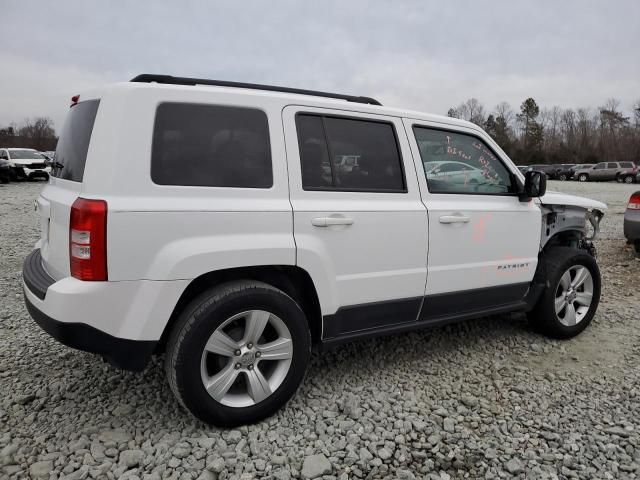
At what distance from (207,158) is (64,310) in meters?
1.05

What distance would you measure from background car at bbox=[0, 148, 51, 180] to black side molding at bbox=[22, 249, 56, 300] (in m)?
23.8

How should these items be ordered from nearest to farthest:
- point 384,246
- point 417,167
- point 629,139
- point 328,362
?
1. point 384,246
2. point 417,167
3. point 328,362
4. point 629,139

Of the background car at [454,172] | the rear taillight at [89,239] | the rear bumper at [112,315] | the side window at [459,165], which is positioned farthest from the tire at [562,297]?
the rear taillight at [89,239]

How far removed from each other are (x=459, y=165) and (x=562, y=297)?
1585mm

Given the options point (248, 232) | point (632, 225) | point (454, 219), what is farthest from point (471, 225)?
point (632, 225)

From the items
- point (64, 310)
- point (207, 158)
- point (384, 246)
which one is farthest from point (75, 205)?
point (384, 246)

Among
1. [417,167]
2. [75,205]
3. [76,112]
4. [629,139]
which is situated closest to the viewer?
[75,205]

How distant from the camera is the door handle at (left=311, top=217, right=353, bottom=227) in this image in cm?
275

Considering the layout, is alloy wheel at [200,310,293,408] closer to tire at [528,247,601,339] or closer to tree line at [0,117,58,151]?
tire at [528,247,601,339]

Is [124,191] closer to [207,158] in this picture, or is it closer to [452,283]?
[207,158]

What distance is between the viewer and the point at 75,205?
2291mm

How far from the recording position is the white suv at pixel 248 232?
2336mm

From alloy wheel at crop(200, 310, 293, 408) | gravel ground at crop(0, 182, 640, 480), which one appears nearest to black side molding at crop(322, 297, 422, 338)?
alloy wheel at crop(200, 310, 293, 408)

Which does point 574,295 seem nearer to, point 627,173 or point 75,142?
point 75,142
